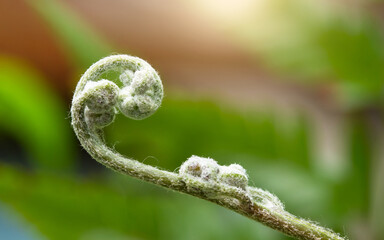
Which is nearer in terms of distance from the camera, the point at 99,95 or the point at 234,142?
the point at 99,95

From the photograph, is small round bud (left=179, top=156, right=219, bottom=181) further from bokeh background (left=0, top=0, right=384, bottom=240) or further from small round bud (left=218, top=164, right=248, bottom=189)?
bokeh background (left=0, top=0, right=384, bottom=240)

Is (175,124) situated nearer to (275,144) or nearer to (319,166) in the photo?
(275,144)

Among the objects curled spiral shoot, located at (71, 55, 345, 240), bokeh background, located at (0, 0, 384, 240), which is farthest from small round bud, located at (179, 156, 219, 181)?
bokeh background, located at (0, 0, 384, 240)

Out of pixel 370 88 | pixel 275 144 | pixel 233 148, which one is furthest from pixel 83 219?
pixel 370 88

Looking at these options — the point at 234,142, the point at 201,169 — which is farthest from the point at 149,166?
the point at 234,142

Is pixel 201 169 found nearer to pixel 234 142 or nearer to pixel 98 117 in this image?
pixel 98 117

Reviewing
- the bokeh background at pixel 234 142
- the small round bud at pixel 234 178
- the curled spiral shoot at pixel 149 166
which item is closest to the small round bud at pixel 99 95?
the curled spiral shoot at pixel 149 166
